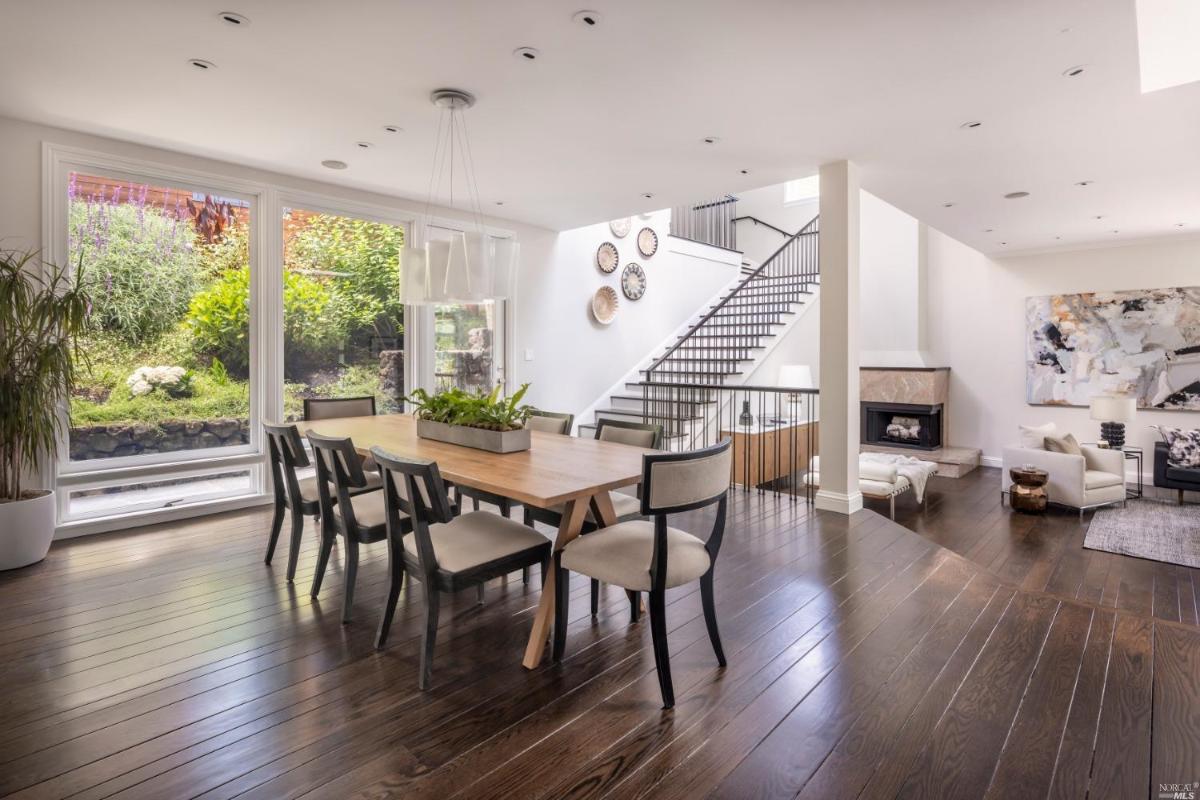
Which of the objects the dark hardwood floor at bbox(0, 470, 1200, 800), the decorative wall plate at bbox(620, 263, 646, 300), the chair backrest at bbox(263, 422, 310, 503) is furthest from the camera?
the decorative wall plate at bbox(620, 263, 646, 300)

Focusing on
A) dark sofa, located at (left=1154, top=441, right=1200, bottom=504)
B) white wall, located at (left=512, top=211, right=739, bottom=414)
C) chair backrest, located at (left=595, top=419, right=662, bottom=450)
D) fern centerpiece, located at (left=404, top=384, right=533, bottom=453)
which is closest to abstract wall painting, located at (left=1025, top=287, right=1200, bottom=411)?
dark sofa, located at (left=1154, top=441, right=1200, bottom=504)

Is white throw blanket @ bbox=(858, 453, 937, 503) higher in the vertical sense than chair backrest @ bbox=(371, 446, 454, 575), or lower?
lower

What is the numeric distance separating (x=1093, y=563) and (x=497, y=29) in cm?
499

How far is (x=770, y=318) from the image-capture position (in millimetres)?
8148

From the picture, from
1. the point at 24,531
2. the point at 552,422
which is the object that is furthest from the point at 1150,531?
the point at 24,531

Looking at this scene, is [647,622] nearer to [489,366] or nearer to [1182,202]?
[489,366]

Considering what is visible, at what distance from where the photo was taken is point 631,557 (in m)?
2.17

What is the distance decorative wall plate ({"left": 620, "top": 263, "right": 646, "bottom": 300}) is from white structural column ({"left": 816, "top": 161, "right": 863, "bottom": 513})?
3.39 m

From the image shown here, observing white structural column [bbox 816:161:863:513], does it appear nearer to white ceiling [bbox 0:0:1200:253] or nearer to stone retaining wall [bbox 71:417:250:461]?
white ceiling [bbox 0:0:1200:253]

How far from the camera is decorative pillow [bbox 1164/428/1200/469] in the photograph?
19.6ft

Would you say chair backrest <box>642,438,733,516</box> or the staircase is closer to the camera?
chair backrest <box>642,438,733,516</box>

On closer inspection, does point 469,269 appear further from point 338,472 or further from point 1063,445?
point 1063,445

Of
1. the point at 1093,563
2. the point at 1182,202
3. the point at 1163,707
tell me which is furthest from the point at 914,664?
the point at 1182,202

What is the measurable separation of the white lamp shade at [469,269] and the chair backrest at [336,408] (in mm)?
1295
